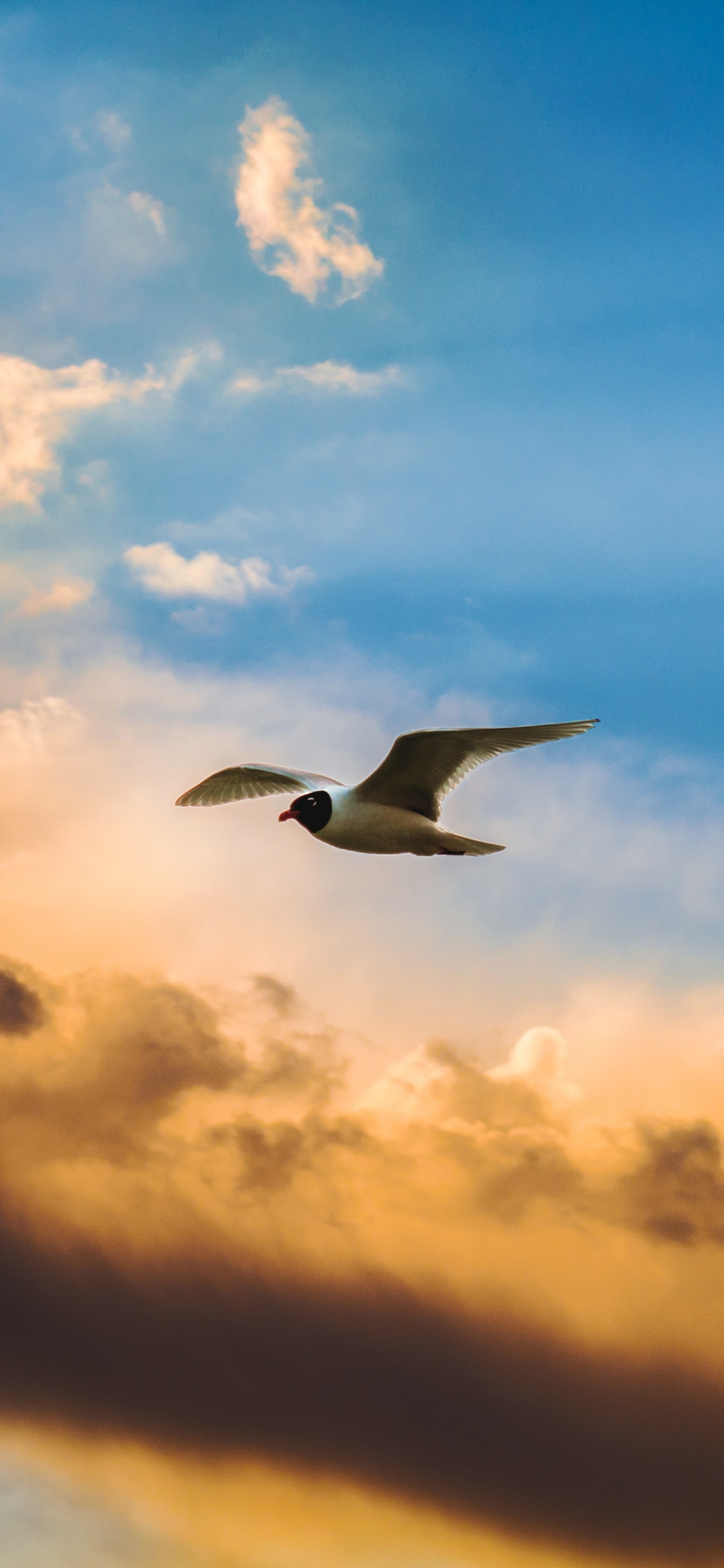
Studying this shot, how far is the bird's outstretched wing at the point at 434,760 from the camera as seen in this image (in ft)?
44.4

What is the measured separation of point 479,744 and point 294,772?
116 inches

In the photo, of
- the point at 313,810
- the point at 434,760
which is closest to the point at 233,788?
the point at 313,810

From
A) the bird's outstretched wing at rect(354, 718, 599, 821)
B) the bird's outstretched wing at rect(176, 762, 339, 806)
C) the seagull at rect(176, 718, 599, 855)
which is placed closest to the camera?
the bird's outstretched wing at rect(354, 718, 599, 821)

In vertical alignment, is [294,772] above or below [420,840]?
above

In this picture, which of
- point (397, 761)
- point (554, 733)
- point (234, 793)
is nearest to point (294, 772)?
point (234, 793)

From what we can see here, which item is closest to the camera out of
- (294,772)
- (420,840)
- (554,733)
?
(554,733)

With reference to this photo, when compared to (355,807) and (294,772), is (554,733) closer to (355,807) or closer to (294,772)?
(355,807)

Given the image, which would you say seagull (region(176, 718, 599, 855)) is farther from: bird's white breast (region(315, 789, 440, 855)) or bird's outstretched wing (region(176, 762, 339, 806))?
bird's outstretched wing (region(176, 762, 339, 806))

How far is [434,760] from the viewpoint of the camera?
1412cm

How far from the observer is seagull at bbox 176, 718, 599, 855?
45.7 feet

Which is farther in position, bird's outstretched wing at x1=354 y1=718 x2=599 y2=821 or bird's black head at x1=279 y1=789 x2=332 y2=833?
bird's black head at x1=279 y1=789 x2=332 y2=833

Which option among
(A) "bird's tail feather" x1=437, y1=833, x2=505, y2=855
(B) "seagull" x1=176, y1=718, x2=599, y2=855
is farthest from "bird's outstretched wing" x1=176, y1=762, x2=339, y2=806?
(A) "bird's tail feather" x1=437, y1=833, x2=505, y2=855

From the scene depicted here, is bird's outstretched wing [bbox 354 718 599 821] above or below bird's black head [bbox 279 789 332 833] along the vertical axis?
above

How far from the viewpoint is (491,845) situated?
1420 cm
